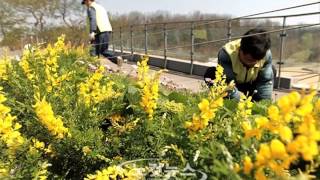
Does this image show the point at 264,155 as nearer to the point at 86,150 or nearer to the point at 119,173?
the point at 119,173

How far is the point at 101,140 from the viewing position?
231cm

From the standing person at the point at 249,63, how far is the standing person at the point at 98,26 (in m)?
5.18

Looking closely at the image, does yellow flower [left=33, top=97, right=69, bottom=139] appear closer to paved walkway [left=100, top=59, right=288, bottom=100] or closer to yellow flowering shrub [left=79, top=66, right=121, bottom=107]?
yellow flowering shrub [left=79, top=66, right=121, bottom=107]

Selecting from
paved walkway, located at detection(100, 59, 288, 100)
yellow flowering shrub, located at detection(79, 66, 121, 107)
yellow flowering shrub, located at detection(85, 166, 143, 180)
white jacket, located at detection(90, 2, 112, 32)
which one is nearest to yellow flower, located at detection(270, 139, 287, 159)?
yellow flowering shrub, located at detection(85, 166, 143, 180)

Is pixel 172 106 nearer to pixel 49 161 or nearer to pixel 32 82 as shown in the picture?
pixel 49 161

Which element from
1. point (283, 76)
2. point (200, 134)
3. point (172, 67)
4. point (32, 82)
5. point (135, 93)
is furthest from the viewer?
point (172, 67)

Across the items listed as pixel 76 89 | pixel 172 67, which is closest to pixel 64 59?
pixel 76 89

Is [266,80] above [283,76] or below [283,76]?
above

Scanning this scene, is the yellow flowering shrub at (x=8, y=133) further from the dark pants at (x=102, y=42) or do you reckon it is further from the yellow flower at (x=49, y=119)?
the dark pants at (x=102, y=42)

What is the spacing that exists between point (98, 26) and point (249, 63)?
594 cm

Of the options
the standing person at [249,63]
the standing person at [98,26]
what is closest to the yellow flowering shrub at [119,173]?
the standing person at [249,63]

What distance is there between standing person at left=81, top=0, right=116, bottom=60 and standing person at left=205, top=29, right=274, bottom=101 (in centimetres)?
518

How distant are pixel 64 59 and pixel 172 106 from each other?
120 inches

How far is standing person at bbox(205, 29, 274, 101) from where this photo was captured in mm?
3492
